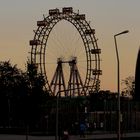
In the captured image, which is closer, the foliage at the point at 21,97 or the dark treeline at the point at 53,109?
the foliage at the point at 21,97

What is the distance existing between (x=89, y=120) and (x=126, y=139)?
3367cm

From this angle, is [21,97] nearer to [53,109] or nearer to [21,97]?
[21,97]

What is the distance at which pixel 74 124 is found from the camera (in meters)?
84.6

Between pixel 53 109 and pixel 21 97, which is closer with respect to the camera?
pixel 21 97

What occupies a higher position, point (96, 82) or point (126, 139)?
point (96, 82)

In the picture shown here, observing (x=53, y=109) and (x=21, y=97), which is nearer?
(x=21, y=97)

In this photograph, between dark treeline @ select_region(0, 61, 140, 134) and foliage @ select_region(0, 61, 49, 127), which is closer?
foliage @ select_region(0, 61, 49, 127)

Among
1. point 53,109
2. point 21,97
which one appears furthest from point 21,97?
point 53,109

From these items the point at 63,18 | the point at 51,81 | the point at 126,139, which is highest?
the point at 63,18

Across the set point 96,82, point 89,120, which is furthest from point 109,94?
point 89,120

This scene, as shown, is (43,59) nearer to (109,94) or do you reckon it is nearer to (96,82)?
(96,82)

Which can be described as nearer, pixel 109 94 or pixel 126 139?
pixel 126 139

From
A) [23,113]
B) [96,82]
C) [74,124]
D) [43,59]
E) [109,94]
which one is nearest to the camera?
[23,113]

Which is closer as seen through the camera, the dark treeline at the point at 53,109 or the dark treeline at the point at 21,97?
the dark treeline at the point at 21,97
